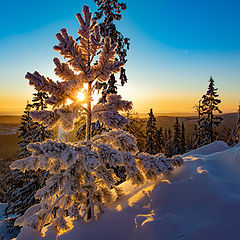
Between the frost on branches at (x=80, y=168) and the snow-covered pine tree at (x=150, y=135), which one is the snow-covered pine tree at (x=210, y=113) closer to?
the snow-covered pine tree at (x=150, y=135)

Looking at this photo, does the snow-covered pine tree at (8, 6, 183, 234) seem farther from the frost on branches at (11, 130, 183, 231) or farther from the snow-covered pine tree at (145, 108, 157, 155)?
the snow-covered pine tree at (145, 108, 157, 155)

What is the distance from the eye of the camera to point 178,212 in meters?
3.29

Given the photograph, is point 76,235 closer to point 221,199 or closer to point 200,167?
point 221,199

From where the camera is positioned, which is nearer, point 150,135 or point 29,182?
point 29,182

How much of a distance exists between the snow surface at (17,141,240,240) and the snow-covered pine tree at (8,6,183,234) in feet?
1.19

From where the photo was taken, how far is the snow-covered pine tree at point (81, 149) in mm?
3130

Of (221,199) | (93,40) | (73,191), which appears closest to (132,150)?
(73,191)

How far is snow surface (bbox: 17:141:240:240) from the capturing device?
2.77 m

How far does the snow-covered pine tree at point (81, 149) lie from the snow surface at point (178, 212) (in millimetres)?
362

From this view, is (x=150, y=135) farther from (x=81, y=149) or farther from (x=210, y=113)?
(x=81, y=149)

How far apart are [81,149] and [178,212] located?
241cm

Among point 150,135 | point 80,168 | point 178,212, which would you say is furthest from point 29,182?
point 150,135

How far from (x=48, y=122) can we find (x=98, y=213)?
2663mm

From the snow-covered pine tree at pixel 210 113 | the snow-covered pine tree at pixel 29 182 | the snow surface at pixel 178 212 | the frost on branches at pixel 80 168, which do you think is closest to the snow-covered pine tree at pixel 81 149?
the frost on branches at pixel 80 168
